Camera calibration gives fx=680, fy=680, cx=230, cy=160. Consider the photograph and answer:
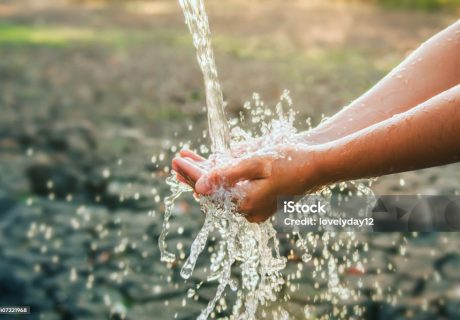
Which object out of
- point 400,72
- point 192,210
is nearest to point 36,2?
point 192,210

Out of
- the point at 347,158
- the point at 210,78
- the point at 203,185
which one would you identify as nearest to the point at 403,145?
the point at 347,158

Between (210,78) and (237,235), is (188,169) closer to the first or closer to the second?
(237,235)

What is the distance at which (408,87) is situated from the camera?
257cm

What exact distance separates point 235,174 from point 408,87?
86 centimetres

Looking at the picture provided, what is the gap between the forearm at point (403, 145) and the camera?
1.90 m

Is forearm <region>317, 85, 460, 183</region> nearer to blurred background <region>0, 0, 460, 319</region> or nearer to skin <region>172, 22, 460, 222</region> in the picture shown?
skin <region>172, 22, 460, 222</region>

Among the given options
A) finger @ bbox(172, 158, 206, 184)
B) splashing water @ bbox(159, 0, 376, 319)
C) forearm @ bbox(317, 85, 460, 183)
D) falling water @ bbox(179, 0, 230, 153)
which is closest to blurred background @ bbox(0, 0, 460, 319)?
splashing water @ bbox(159, 0, 376, 319)

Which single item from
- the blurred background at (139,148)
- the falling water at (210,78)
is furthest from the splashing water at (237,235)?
the blurred background at (139,148)

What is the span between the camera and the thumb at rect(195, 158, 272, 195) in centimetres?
209

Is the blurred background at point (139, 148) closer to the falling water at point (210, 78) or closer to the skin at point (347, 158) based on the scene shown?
the falling water at point (210, 78)

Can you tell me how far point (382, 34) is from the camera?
12055 millimetres

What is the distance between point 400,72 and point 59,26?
12.7m

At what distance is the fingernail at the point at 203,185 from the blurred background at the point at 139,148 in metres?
0.93

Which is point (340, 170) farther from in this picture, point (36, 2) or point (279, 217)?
point (36, 2)
